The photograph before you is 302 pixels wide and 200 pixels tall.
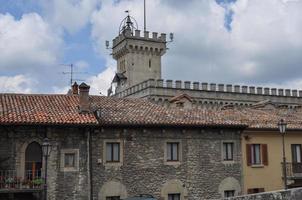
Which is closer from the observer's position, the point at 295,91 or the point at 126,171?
the point at 126,171

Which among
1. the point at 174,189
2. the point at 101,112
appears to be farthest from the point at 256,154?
the point at 101,112

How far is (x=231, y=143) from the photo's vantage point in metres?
29.2

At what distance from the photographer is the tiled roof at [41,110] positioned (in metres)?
23.8

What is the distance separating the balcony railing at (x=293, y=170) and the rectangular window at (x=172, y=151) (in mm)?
7753

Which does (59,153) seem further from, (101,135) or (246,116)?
(246,116)

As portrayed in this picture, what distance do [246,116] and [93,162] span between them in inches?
468

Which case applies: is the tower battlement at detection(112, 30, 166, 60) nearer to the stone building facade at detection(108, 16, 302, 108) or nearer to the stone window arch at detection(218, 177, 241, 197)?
the stone building facade at detection(108, 16, 302, 108)

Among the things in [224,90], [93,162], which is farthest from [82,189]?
[224,90]

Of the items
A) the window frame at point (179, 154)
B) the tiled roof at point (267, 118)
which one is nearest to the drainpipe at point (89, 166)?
the window frame at point (179, 154)

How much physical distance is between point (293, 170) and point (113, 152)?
12027 mm

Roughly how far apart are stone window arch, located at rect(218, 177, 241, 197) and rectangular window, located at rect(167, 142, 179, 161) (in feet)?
10.7

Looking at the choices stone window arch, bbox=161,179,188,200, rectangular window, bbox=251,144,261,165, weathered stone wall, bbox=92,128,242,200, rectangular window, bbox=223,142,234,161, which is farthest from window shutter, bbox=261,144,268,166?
stone window arch, bbox=161,179,188,200

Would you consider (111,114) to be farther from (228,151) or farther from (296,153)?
(296,153)

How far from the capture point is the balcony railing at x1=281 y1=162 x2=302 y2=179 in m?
30.3
